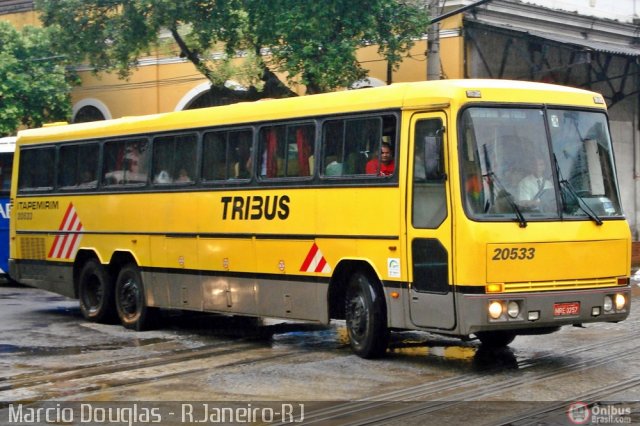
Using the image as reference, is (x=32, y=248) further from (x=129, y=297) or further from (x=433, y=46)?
(x=433, y=46)

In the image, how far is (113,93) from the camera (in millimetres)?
33938

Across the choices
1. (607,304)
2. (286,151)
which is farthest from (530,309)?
(286,151)

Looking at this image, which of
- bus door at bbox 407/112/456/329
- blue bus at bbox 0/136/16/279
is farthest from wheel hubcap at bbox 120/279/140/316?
blue bus at bbox 0/136/16/279

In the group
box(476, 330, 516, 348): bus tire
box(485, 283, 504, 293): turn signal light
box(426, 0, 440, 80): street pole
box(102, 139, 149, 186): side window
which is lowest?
box(476, 330, 516, 348): bus tire

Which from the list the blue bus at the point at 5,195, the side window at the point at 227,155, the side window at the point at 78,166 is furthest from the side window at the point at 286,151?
the blue bus at the point at 5,195

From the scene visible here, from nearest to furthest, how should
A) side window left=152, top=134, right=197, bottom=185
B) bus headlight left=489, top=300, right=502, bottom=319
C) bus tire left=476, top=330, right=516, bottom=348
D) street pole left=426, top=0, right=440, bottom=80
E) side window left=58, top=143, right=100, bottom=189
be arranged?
bus headlight left=489, top=300, right=502, bottom=319 < bus tire left=476, top=330, right=516, bottom=348 < side window left=152, top=134, right=197, bottom=185 < side window left=58, top=143, right=100, bottom=189 < street pole left=426, top=0, right=440, bottom=80

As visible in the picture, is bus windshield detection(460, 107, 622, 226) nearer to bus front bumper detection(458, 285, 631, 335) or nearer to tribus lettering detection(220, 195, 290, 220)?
bus front bumper detection(458, 285, 631, 335)

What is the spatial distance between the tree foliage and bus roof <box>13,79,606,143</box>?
7540mm

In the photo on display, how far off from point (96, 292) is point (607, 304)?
7912 millimetres

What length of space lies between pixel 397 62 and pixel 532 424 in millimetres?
17606

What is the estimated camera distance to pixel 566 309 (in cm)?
1116

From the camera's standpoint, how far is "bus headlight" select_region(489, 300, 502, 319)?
35.6 feet

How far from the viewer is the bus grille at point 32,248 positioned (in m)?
17.5

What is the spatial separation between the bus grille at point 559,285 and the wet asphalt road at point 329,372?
796mm
